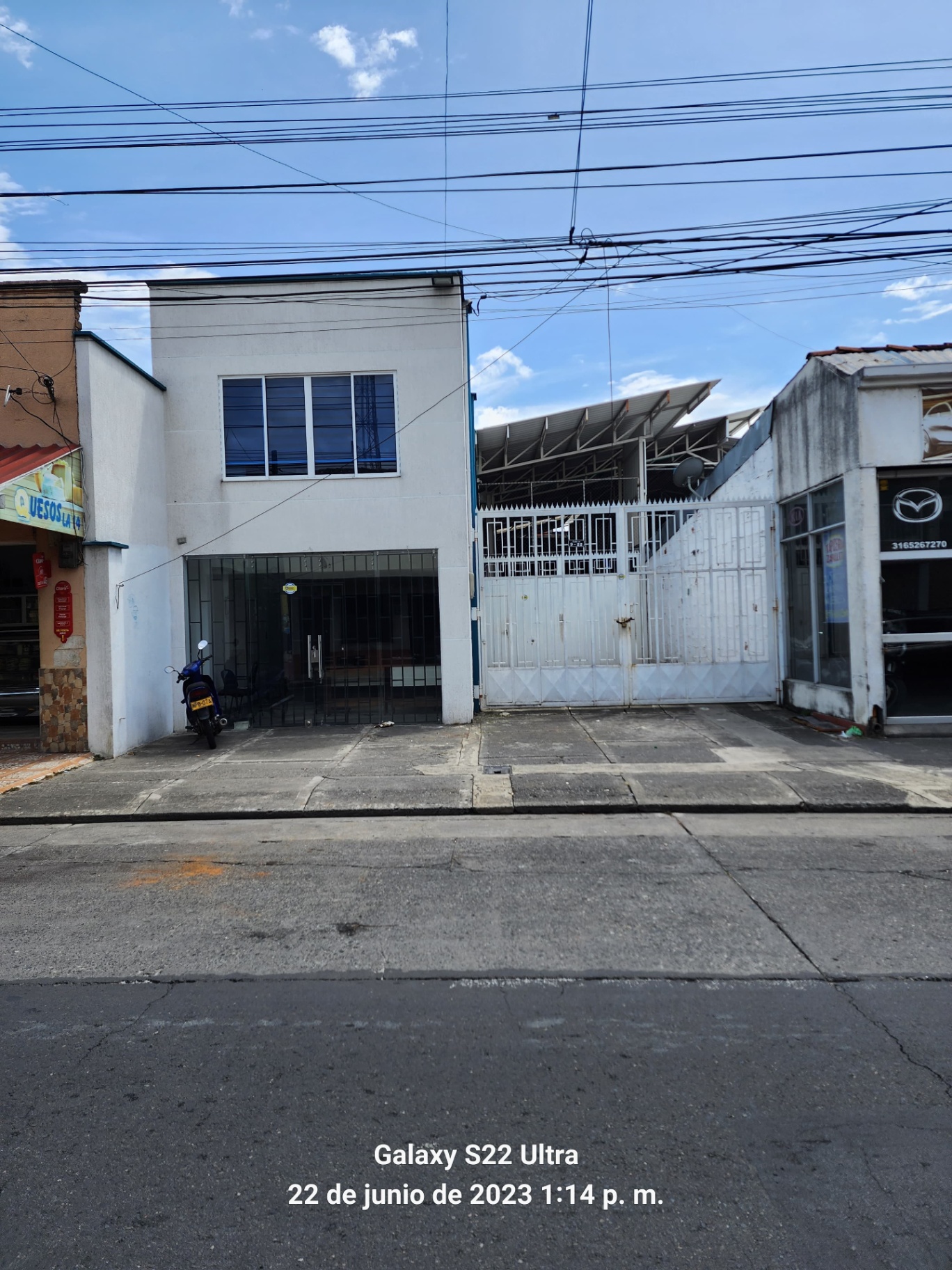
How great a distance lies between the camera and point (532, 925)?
4.90m

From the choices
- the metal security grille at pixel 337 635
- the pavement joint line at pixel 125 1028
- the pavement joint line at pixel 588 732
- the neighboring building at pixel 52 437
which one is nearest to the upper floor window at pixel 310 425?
the metal security grille at pixel 337 635

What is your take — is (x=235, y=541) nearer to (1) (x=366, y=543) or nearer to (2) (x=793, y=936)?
(1) (x=366, y=543)

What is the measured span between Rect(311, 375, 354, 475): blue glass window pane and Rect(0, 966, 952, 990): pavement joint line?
29.6ft

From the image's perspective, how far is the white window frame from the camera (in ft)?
40.0

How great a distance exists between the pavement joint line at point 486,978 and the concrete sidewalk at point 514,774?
353cm

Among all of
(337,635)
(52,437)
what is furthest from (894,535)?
(52,437)

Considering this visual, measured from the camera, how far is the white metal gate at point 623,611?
1286 centimetres

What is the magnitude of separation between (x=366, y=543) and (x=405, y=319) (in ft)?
10.9

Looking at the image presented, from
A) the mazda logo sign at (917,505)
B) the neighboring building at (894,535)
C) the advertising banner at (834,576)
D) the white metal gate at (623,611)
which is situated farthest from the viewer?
the white metal gate at (623,611)

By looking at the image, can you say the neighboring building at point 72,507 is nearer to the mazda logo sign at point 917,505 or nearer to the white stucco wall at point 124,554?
the white stucco wall at point 124,554

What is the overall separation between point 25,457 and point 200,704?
3.64m

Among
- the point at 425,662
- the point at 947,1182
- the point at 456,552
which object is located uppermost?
the point at 456,552

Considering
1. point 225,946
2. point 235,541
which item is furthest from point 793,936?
point 235,541

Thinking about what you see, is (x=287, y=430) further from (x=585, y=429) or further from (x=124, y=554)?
(x=585, y=429)
